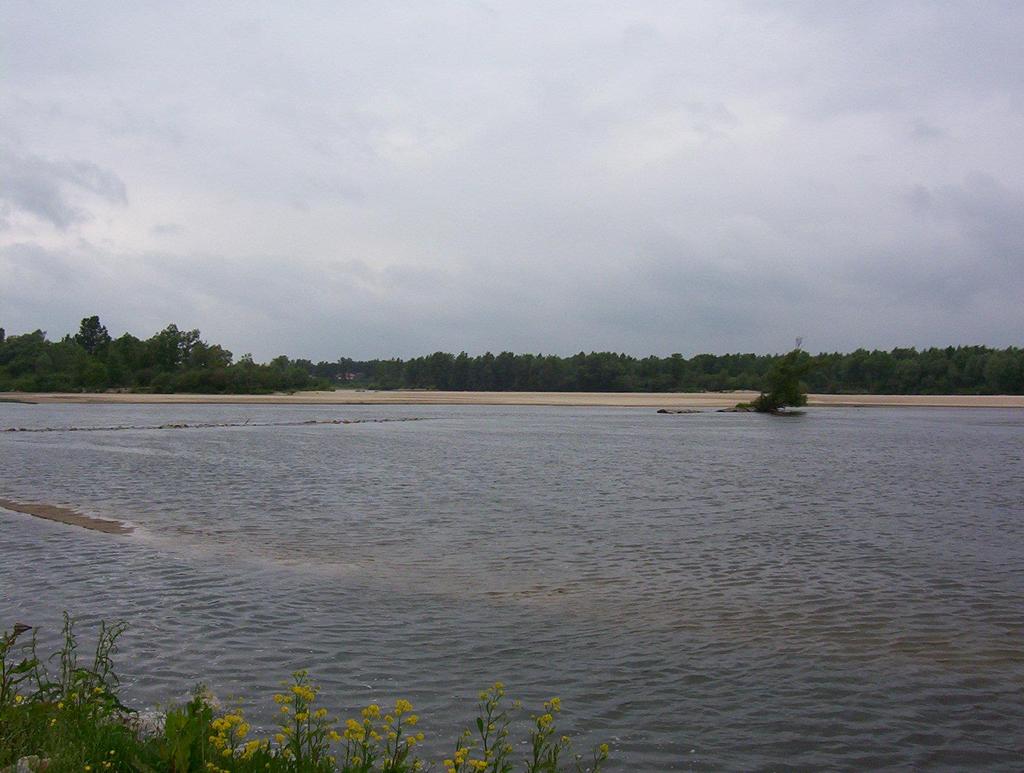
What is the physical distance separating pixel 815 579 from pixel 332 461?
26.7 m

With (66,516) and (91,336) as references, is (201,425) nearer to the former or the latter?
(66,516)

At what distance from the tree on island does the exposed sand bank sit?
77.5 meters

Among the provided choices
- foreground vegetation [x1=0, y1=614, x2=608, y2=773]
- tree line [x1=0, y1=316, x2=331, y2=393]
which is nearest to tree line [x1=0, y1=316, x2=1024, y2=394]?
tree line [x1=0, y1=316, x2=331, y2=393]

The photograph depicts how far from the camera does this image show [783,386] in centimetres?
9256

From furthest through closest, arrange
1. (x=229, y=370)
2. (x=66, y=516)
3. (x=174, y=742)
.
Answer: (x=229, y=370) < (x=66, y=516) < (x=174, y=742)

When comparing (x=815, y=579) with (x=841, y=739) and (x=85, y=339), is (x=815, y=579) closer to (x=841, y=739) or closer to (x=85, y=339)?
(x=841, y=739)

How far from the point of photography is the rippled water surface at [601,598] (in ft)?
29.0

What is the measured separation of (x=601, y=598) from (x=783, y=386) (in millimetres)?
83646

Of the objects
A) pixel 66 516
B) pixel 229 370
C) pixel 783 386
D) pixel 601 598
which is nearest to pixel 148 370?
pixel 229 370

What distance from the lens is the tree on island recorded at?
90188 mm

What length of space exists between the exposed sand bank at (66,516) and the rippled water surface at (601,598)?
57cm

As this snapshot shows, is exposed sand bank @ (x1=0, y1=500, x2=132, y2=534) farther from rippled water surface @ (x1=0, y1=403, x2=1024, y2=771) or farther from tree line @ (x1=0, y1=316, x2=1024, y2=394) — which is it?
tree line @ (x1=0, y1=316, x2=1024, y2=394)

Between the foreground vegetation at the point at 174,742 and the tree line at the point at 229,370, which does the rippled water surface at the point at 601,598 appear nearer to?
the foreground vegetation at the point at 174,742

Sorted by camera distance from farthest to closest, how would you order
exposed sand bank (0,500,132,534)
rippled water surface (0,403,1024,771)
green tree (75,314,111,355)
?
green tree (75,314,111,355), exposed sand bank (0,500,132,534), rippled water surface (0,403,1024,771)
